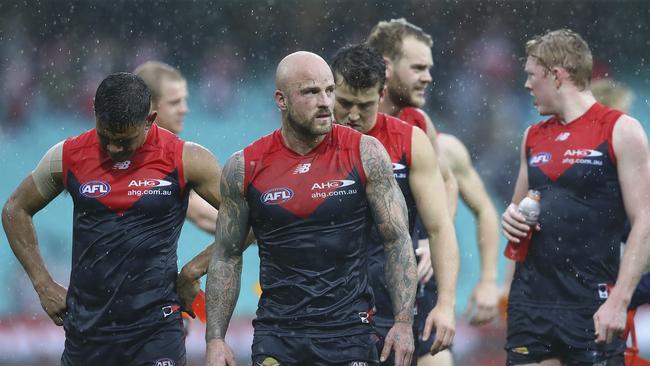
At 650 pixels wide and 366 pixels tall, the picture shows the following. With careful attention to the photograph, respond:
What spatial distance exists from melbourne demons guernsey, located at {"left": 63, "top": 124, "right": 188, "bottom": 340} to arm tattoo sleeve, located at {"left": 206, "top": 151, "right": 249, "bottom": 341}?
48 centimetres

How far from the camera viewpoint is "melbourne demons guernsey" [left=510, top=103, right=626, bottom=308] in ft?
21.6

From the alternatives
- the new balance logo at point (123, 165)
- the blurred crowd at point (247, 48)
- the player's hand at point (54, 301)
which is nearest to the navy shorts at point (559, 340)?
the new balance logo at point (123, 165)

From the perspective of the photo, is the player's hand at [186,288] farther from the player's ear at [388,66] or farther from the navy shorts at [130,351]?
the player's ear at [388,66]

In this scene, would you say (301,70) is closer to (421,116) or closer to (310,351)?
(310,351)

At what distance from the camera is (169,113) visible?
8109 mm

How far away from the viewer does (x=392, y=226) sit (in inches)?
217

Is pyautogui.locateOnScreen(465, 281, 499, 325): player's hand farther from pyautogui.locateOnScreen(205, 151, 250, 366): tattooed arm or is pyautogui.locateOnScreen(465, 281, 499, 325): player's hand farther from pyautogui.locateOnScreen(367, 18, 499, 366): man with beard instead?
pyautogui.locateOnScreen(205, 151, 250, 366): tattooed arm

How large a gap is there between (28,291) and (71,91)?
89.6 inches

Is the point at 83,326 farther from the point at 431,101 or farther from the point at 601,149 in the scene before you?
the point at 431,101

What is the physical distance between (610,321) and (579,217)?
0.67m

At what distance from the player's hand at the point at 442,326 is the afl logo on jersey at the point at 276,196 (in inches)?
42.0

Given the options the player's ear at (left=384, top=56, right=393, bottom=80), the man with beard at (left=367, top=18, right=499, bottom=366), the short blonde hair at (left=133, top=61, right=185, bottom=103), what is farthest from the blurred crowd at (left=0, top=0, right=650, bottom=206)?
the player's ear at (left=384, top=56, right=393, bottom=80)

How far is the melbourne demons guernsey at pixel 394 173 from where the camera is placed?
6469mm

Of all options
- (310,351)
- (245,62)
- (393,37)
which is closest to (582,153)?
(393,37)
